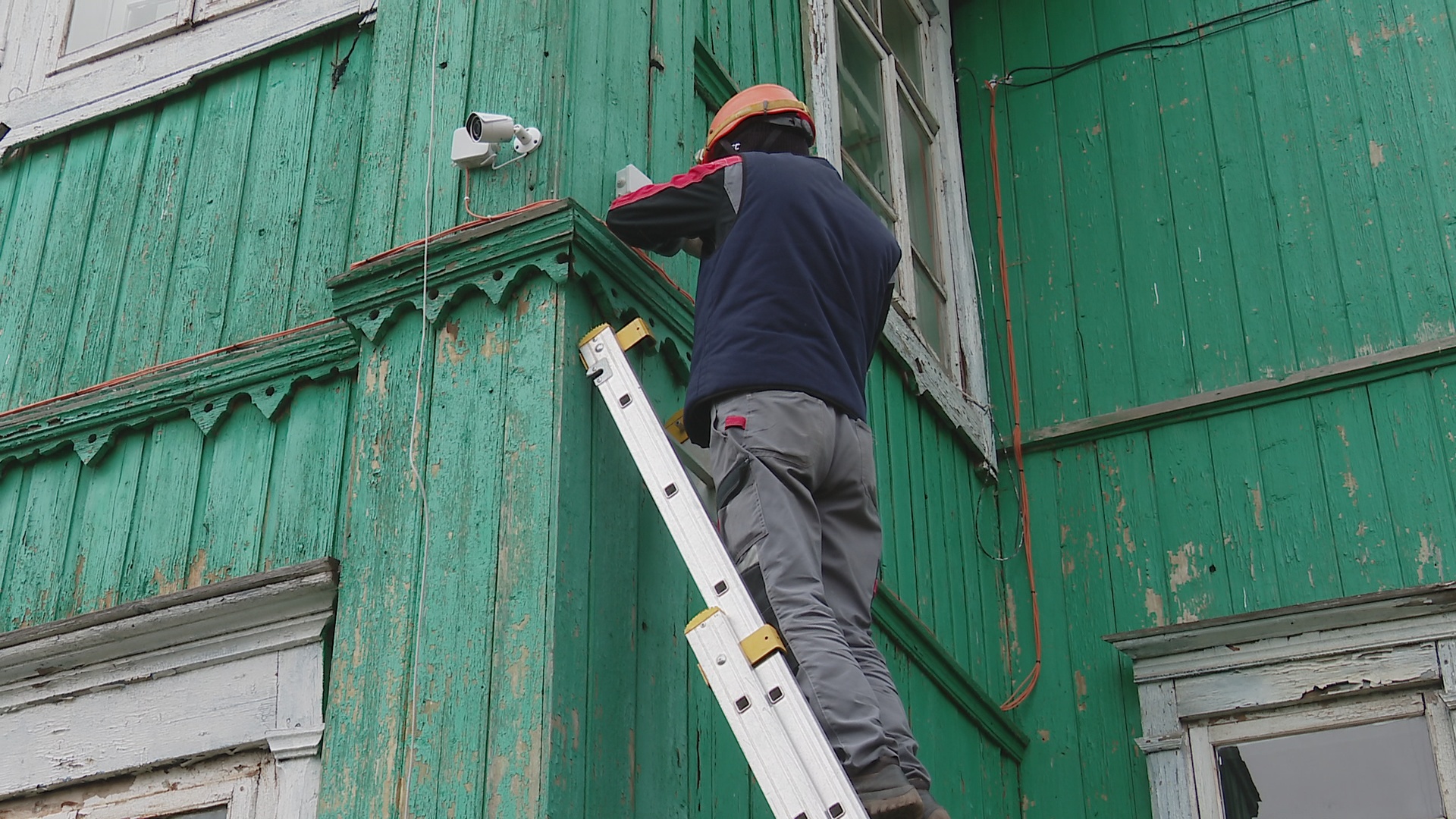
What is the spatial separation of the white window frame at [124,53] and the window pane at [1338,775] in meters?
3.86

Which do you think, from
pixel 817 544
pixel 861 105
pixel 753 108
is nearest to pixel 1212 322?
pixel 861 105

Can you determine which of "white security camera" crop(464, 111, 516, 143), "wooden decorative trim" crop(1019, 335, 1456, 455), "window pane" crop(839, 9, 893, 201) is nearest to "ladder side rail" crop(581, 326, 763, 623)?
"white security camera" crop(464, 111, 516, 143)

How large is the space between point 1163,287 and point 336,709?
4.12 meters

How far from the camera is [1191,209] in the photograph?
6.51m

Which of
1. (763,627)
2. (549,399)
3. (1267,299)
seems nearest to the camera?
(763,627)

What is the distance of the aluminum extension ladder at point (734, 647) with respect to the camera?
9.21 ft

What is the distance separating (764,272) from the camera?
3.49m

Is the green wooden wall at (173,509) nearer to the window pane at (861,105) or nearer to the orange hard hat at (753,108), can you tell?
the orange hard hat at (753,108)

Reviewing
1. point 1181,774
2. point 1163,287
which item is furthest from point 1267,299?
point 1181,774

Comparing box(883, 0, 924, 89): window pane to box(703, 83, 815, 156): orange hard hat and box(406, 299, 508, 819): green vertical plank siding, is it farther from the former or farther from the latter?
box(406, 299, 508, 819): green vertical plank siding

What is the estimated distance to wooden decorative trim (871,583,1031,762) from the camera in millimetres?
5031

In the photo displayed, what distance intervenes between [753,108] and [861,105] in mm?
2622

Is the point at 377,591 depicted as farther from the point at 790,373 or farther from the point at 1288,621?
the point at 1288,621

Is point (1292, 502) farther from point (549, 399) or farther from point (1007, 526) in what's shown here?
point (549, 399)
